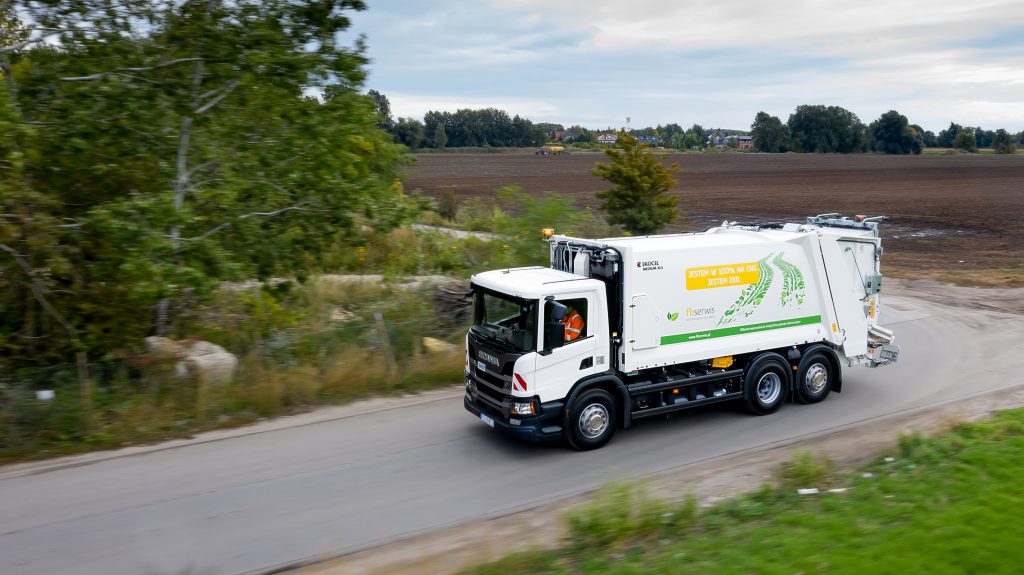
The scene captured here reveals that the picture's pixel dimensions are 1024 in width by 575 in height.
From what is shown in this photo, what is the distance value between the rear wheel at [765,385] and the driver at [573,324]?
117 inches

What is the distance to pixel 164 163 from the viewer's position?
13.3m

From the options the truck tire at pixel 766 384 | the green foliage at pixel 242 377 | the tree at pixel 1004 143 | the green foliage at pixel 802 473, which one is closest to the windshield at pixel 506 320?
the green foliage at pixel 242 377

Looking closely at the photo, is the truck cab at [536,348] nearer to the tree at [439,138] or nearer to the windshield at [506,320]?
the windshield at [506,320]

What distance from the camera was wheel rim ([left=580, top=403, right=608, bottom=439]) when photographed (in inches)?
424

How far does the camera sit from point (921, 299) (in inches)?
877

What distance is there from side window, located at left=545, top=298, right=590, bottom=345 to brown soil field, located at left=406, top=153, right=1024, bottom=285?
12059mm

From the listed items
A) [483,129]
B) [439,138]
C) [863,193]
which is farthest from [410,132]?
[863,193]

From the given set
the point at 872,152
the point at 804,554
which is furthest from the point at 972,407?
the point at 872,152

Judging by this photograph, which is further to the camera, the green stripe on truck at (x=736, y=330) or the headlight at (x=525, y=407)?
the green stripe on truck at (x=736, y=330)

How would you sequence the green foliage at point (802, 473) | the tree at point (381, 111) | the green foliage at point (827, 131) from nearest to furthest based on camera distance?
1. the green foliage at point (802, 473)
2. the tree at point (381, 111)
3. the green foliage at point (827, 131)

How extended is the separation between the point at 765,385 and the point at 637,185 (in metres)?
17.9

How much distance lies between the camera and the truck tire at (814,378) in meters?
12.5

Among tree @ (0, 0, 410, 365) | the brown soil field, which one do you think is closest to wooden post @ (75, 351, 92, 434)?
tree @ (0, 0, 410, 365)

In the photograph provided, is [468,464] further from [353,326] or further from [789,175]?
[789,175]
